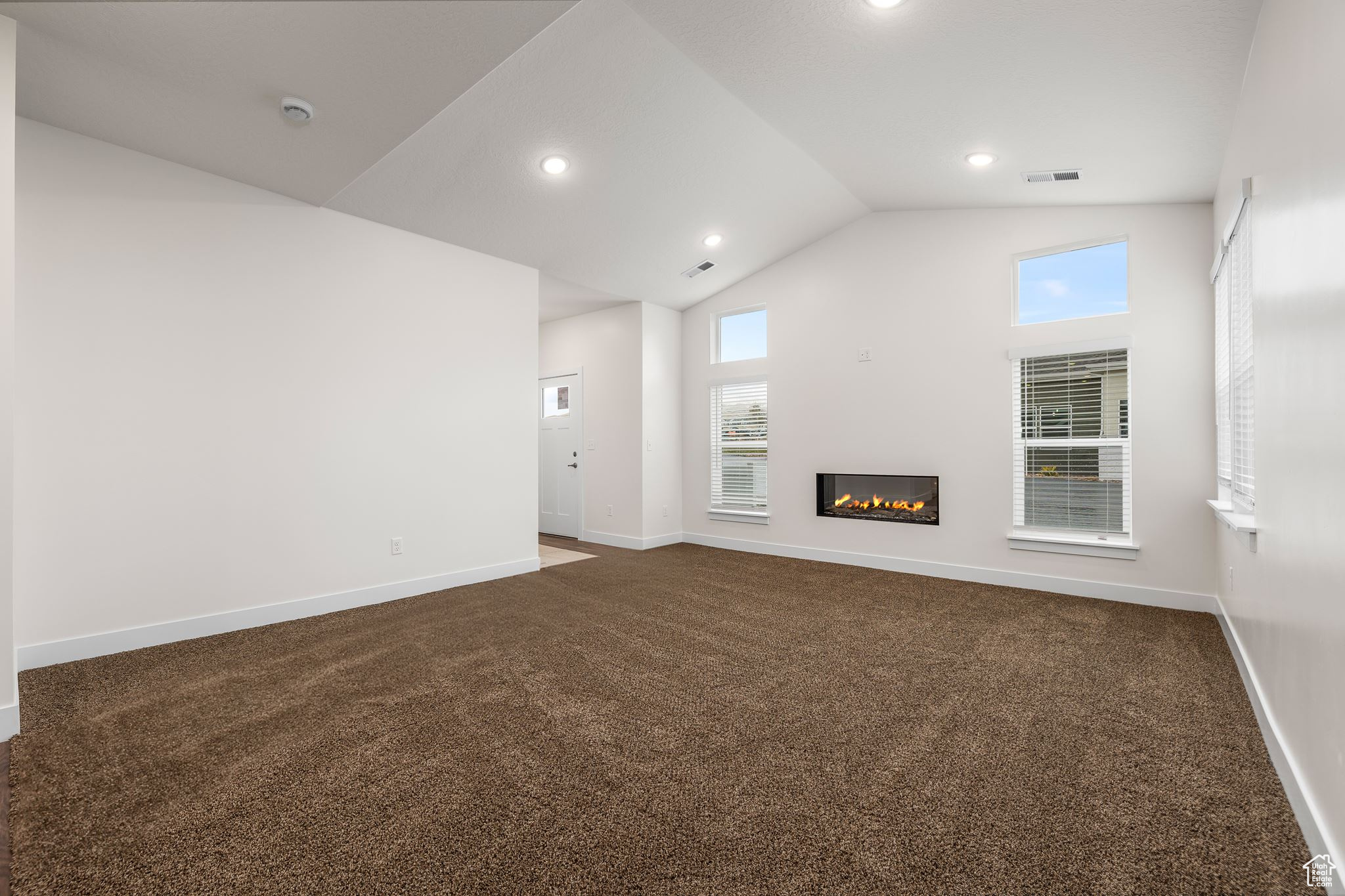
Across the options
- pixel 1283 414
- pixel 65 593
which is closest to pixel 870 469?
pixel 1283 414

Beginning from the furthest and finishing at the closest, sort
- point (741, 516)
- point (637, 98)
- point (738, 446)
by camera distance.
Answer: point (738, 446) < point (741, 516) < point (637, 98)

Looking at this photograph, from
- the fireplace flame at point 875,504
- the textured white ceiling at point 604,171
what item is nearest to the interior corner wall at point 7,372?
the textured white ceiling at point 604,171

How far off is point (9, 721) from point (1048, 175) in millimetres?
5913

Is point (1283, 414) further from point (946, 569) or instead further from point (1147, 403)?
point (946, 569)

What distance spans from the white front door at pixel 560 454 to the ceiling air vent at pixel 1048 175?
4.69 metres

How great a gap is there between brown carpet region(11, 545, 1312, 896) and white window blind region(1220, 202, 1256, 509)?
3.11 ft

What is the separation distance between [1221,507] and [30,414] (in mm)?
6245

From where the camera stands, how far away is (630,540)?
6363 mm

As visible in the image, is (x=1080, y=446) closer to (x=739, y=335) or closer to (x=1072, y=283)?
(x=1072, y=283)

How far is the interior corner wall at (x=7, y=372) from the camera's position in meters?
2.24

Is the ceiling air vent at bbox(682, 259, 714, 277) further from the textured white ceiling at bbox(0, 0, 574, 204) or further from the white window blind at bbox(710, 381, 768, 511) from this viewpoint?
the textured white ceiling at bbox(0, 0, 574, 204)

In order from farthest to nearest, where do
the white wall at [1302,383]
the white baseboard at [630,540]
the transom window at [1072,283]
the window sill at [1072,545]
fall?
the white baseboard at [630,540], the transom window at [1072,283], the window sill at [1072,545], the white wall at [1302,383]

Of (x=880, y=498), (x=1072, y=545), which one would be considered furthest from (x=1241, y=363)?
(x=880, y=498)

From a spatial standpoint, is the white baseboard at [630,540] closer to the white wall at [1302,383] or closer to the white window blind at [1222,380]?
the white window blind at [1222,380]
